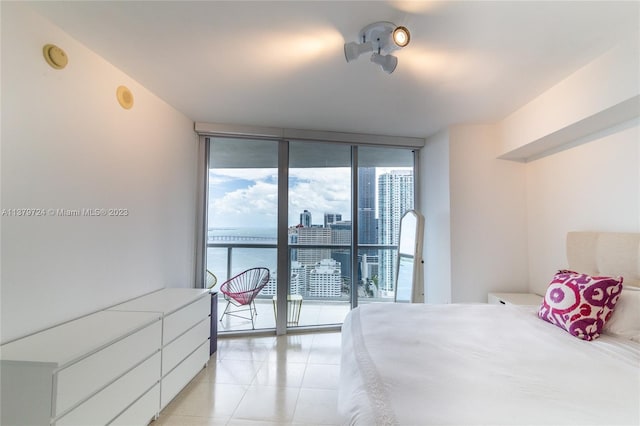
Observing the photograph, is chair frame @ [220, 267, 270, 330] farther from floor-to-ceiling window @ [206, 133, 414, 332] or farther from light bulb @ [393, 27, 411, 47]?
light bulb @ [393, 27, 411, 47]

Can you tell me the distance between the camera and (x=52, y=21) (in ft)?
5.23

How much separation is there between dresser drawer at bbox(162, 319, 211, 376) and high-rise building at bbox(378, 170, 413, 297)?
2.28 metres

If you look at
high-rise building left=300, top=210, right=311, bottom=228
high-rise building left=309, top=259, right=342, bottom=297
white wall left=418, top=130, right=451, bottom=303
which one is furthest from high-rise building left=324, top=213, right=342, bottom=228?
white wall left=418, top=130, right=451, bottom=303

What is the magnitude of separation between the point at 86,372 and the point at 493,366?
1.97 m

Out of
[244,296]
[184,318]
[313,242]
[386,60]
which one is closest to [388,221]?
[313,242]

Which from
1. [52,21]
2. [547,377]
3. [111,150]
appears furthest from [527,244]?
[52,21]

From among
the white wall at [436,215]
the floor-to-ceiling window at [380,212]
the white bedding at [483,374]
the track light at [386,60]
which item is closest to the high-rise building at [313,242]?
the floor-to-ceiling window at [380,212]

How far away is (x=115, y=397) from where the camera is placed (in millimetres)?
1555

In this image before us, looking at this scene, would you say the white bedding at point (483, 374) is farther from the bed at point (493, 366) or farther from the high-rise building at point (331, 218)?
the high-rise building at point (331, 218)

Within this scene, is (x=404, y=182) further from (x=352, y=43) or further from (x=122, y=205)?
(x=122, y=205)

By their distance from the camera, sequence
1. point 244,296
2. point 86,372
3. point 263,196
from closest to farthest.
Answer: point 86,372, point 244,296, point 263,196

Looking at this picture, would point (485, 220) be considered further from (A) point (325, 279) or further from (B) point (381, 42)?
(B) point (381, 42)

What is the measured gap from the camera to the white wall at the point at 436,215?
10.5 feet

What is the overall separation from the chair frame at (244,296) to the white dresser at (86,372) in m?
1.50
